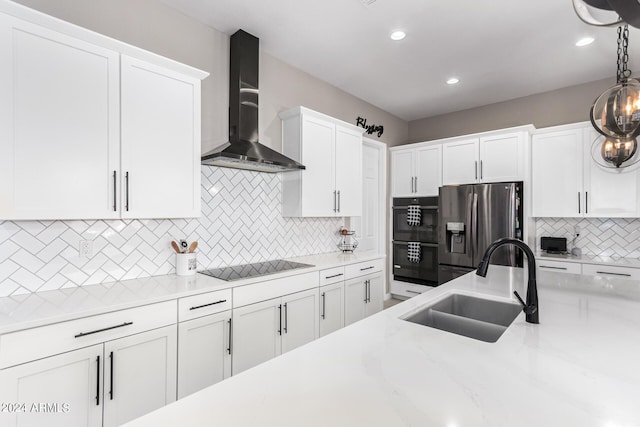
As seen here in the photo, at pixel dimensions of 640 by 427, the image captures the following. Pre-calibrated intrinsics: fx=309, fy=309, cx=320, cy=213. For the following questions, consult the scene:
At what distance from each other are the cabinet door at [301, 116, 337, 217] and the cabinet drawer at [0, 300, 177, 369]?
1610 mm

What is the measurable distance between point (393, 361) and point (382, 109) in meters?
4.27

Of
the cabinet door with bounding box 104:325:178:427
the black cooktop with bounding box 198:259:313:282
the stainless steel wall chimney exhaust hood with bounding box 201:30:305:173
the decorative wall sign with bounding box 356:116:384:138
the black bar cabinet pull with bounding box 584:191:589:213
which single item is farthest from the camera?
the decorative wall sign with bounding box 356:116:384:138

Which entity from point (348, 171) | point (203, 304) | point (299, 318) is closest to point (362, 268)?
point (299, 318)

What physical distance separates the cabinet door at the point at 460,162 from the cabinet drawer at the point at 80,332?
3.64 metres

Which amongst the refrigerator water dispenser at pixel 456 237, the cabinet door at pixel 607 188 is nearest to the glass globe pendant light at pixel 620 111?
the cabinet door at pixel 607 188

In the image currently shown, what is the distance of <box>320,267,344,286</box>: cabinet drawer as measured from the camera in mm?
2799

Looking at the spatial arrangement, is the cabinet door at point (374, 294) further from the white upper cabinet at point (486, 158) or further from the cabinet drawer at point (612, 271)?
the cabinet drawer at point (612, 271)

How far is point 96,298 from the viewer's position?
1.67 meters

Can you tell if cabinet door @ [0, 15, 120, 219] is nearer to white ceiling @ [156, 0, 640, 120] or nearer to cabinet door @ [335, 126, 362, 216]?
white ceiling @ [156, 0, 640, 120]

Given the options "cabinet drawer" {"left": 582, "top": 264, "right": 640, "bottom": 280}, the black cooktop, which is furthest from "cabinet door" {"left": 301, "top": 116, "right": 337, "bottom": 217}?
"cabinet drawer" {"left": 582, "top": 264, "right": 640, "bottom": 280}

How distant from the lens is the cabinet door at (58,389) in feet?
4.31

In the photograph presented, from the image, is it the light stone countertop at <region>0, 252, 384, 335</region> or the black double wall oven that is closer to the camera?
the light stone countertop at <region>0, 252, 384, 335</region>

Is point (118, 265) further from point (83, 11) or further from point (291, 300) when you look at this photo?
point (83, 11)

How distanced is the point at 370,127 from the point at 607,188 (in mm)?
2737
